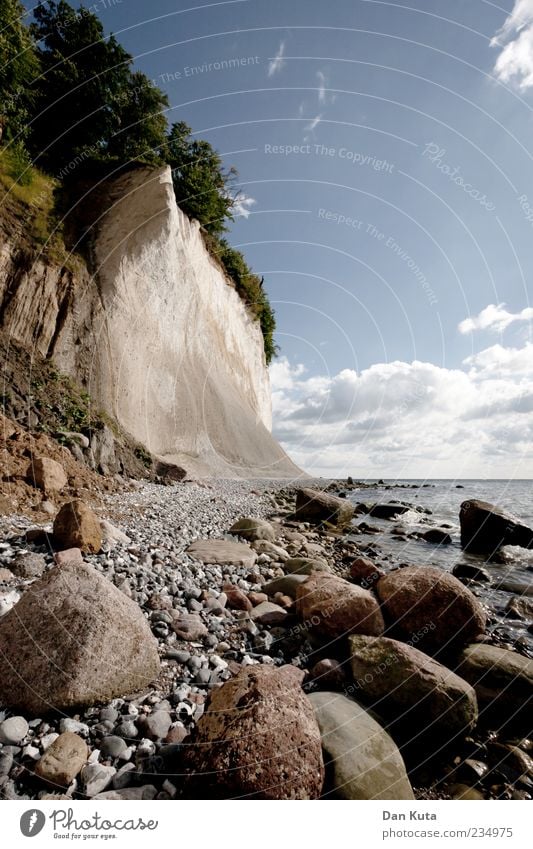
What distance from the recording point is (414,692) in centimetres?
314

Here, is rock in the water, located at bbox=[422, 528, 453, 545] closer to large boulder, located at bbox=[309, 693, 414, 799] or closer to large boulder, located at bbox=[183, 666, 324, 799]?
large boulder, located at bbox=[309, 693, 414, 799]

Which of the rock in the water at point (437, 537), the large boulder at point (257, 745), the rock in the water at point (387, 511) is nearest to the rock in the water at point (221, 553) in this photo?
the large boulder at point (257, 745)

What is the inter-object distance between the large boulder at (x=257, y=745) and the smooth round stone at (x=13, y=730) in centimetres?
97

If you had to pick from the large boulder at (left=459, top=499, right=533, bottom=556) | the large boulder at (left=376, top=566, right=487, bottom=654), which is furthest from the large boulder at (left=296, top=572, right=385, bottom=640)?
the large boulder at (left=459, top=499, right=533, bottom=556)

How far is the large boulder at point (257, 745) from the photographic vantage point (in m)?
1.97

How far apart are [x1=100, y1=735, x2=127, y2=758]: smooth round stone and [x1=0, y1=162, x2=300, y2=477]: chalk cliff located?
42.5 ft

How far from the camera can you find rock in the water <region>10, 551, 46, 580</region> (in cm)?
392

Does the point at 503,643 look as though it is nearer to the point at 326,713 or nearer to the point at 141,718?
the point at 326,713

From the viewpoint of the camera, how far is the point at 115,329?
54.0ft

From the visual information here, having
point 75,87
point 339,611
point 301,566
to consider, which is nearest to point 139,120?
point 75,87

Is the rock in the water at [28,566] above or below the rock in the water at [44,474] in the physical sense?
below

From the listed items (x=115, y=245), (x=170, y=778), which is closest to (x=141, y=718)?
(x=170, y=778)
